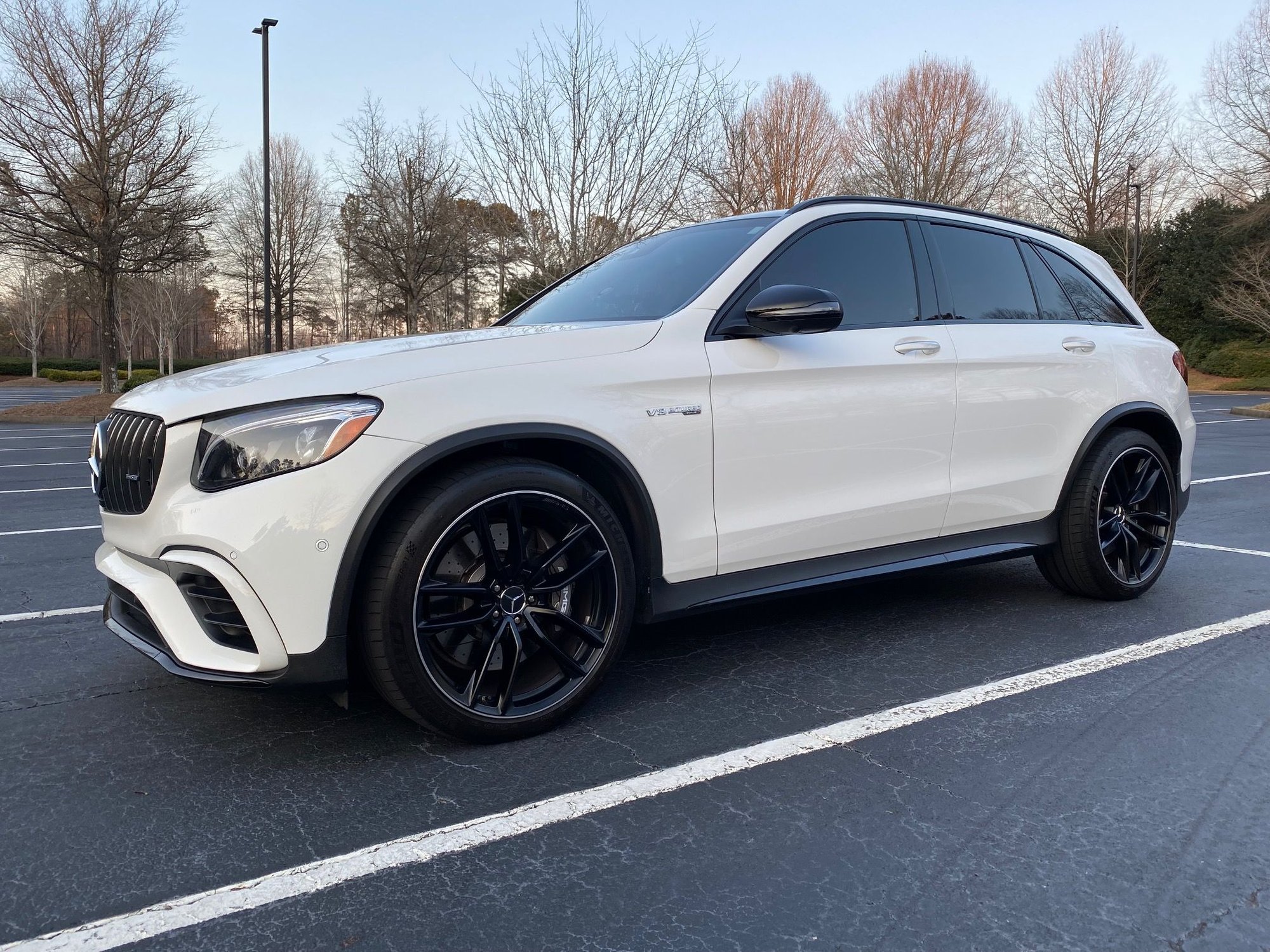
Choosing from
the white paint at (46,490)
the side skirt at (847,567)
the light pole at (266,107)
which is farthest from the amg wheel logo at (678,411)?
the light pole at (266,107)

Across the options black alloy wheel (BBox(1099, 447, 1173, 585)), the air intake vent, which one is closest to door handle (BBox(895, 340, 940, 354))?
black alloy wheel (BBox(1099, 447, 1173, 585))

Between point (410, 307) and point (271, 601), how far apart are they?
25.0m

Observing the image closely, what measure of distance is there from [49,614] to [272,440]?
103 inches

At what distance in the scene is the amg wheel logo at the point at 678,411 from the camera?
3018mm

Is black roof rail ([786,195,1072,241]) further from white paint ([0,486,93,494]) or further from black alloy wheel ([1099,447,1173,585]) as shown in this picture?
white paint ([0,486,93,494])

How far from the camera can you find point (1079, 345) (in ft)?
14.0

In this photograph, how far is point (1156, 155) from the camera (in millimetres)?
35875

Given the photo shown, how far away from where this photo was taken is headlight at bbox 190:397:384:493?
2.48 metres

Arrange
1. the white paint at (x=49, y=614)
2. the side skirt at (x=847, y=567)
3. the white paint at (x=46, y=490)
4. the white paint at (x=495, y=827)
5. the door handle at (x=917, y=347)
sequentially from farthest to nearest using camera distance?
the white paint at (x=46, y=490) → the white paint at (x=49, y=614) → the door handle at (x=917, y=347) → the side skirt at (x=847, y=567) → the white paint at (x=495, y=827)

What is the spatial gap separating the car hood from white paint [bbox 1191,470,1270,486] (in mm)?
7738

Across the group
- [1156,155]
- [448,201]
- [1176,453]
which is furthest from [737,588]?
[1156,155]

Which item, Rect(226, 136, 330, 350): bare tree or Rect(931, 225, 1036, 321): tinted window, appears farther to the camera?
Rect(226, 136, 330, 350): bare tree

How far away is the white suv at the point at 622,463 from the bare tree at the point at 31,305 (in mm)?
56075

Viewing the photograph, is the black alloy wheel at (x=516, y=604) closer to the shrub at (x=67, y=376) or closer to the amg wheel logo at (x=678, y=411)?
the amg wheel logo at (x=678, y=411)
